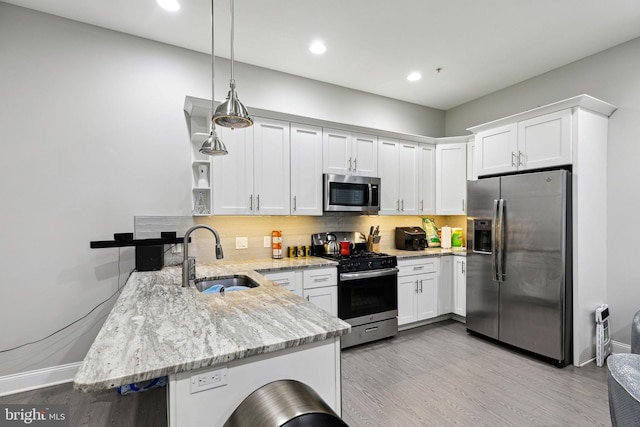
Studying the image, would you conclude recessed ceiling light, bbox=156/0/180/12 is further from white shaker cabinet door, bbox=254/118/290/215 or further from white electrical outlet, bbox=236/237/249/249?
white electrical outlet, bbox=236/237/249/249

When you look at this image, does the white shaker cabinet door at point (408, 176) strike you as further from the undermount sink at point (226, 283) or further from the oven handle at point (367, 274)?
the undermount sink at point (226, 283)

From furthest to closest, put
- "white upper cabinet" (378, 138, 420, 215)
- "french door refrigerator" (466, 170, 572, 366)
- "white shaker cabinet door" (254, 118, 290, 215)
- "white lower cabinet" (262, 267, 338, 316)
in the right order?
"white upper cabinet" (378, 138, 420, 215) < "white shaker cabinet door" (254, 118, 290, 215) < "white lower cabinet" (262, 267, 338, 316) < "french door refrigerator" (466, 170, 572, 366)

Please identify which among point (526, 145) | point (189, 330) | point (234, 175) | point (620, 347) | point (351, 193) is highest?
point (526, 145)

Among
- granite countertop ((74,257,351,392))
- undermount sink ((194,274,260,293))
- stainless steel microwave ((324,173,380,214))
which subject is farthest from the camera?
stainless steel microwave ((324,173,380,214))

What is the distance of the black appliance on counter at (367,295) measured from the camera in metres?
3.20

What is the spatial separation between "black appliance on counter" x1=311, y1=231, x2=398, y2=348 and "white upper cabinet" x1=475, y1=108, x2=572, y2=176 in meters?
1.61

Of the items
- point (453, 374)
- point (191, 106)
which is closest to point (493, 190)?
point (453, 374)

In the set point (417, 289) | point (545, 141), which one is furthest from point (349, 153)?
point (545, 141)

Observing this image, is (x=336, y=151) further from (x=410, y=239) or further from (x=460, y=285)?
(x=460, y=285)

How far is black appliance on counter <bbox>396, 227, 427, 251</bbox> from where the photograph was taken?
4188 mm

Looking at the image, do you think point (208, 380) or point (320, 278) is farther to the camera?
point (320, 278)

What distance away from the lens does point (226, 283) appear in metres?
2.47

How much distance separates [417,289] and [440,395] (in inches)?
58.2

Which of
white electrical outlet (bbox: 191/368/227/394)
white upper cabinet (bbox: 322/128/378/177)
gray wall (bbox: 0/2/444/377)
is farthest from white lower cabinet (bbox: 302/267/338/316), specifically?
white electrical outlet (bbox: 191/368/227/394)
